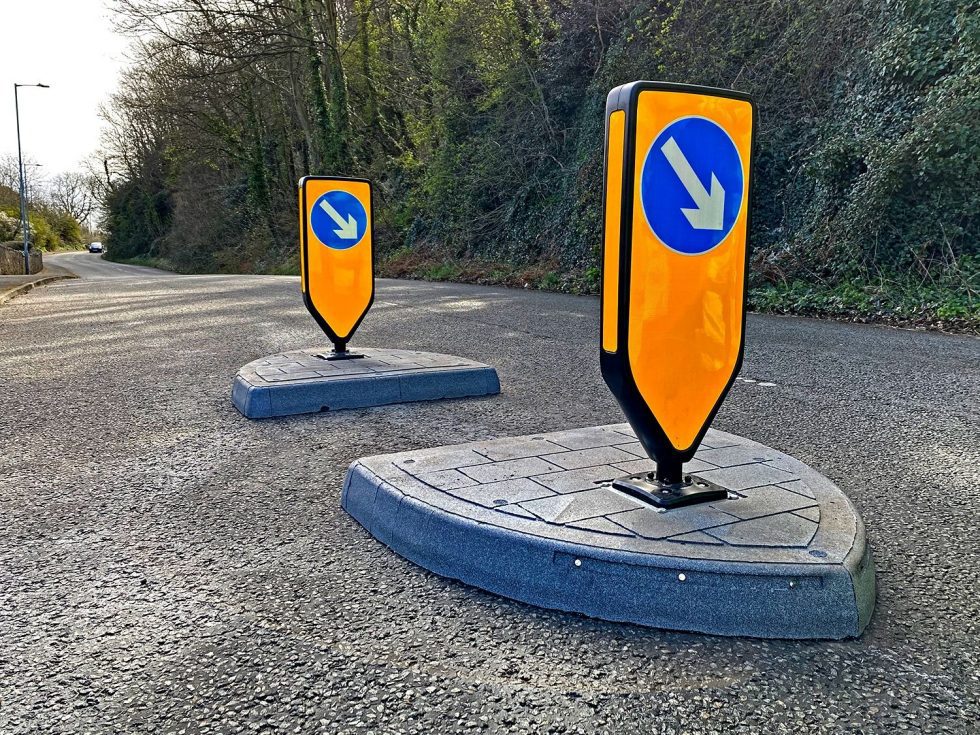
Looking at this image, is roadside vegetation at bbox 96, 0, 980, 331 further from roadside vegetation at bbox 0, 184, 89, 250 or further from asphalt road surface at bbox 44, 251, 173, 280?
roadside vegetation at bbox 0, 184, 89, 250

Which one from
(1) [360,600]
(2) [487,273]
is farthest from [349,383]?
(2) [487,273]

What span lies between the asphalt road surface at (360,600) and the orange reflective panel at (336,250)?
1118mm

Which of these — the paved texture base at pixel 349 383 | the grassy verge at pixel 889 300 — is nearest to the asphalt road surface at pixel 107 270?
the grassy verge at pixel 889 300

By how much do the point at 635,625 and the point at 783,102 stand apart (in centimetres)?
1383

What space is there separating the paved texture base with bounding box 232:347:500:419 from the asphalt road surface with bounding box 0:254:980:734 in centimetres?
16

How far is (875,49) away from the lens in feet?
40.3

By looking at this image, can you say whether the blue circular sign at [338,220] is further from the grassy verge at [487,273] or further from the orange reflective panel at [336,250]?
the grassy verge at [487,273]

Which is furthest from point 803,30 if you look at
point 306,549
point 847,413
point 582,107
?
point 306,549

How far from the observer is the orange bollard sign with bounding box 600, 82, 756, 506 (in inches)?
104

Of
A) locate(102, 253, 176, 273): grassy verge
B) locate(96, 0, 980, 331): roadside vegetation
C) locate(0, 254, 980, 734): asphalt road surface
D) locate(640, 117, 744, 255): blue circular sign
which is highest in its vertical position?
locate(96, 0, 980, 331): roadside vegetation

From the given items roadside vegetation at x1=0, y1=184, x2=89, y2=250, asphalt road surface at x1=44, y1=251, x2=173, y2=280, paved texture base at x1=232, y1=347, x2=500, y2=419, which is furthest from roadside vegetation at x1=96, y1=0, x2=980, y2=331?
roadside vegetation at x1=0, y1=184, x2=89, y2=250

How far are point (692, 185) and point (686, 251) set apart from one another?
0.22 meters

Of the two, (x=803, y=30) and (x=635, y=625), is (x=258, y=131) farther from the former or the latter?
(x=635, y=625)

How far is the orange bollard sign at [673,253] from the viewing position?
265 cm
